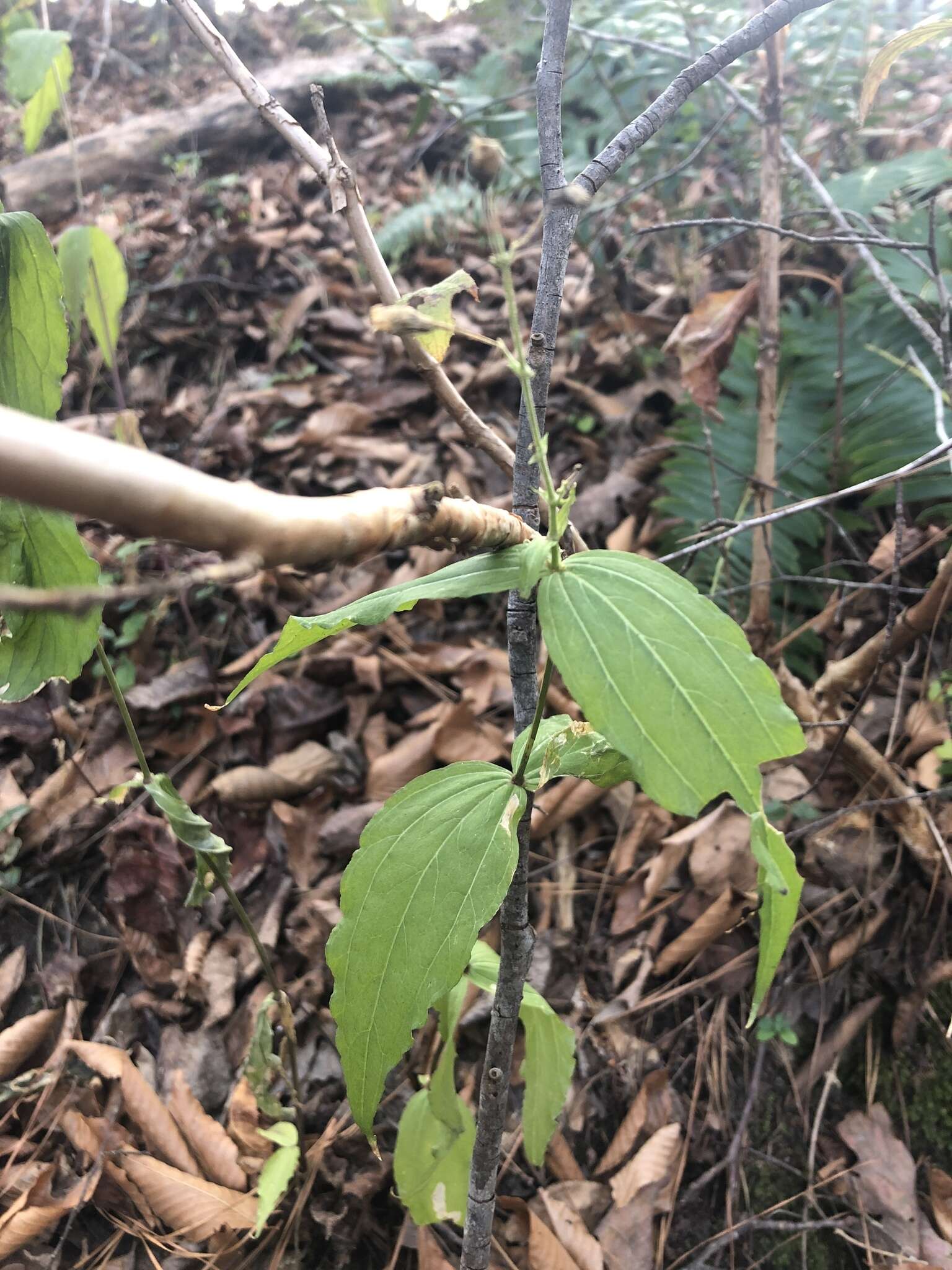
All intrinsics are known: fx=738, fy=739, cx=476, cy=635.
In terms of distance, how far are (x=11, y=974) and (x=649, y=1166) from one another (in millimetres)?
1394

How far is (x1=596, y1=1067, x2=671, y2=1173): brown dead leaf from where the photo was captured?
1.33 meters

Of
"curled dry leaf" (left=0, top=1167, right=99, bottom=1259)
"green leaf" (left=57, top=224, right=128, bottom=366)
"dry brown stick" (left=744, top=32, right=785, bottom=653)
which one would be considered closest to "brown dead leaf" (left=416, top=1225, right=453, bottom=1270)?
"curled dry leaf" (left=0, top=1167, right=99, bottom=1259)

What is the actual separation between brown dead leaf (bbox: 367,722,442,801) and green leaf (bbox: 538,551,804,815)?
49.2 inches

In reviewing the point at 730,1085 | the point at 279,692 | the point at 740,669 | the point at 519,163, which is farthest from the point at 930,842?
the point at 519,163

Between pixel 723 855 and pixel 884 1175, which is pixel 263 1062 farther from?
pixel 884 1175

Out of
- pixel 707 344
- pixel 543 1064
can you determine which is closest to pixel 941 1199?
pixel 543 1064

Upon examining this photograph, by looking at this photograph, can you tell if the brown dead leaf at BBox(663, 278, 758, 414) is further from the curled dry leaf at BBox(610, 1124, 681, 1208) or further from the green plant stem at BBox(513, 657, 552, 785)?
the curled dry leaf at BBox(610, 1124, 681, 1208)

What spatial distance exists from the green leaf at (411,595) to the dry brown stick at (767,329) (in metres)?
1.02

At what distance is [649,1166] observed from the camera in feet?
4.23

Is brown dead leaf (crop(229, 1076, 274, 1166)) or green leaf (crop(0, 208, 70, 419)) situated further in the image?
brown dead leaf (crop(229, 1076, 274, 1166))

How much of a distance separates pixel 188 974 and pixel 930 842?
153 cm

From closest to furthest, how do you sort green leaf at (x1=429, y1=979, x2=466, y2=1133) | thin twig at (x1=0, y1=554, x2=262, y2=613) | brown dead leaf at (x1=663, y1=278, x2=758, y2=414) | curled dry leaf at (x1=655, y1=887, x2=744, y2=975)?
thin twig at (x1=0, y1=554, x2=262, y2=613)
green leaf at (x1=429, y1=979, x2=466, y2=1133)
curled dry leaf at (x1=655, y1=887, x2=744, y2=975)
brown dead leaf at (x1=663, y1=278, x2=758, y2=414)

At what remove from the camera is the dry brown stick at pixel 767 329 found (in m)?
1.53

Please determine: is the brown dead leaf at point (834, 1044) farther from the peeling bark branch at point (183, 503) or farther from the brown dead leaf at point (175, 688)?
the brown dead leaf at point (175, 688)
